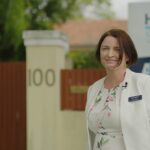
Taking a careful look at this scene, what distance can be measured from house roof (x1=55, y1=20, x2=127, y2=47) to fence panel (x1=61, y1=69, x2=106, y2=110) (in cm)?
2127

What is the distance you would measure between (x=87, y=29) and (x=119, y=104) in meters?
28.4

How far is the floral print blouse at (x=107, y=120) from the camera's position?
295 centimetres

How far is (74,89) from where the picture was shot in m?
7.11

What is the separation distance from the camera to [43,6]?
1862 cm

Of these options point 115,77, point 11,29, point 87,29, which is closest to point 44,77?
point 115,77

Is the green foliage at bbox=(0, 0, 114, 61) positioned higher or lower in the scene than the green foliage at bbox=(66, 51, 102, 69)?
higher

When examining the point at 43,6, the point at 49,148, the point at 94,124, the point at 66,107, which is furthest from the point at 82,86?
the point at 43,6

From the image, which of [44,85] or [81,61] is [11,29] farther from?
[44,85]

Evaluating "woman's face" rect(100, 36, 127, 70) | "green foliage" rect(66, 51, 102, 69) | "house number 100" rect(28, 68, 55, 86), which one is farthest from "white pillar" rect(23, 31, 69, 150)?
"green foliage" rect(66, 51, 102, 69)

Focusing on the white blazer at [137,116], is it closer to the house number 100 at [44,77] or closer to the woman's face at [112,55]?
the woman's face at [112,55]

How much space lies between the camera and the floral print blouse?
116 inches

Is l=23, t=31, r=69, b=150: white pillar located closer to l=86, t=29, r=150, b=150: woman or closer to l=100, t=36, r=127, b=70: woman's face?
l=86, t=29, r=150, b=150: woman

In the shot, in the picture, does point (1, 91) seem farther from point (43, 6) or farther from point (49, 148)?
point (43, 6)

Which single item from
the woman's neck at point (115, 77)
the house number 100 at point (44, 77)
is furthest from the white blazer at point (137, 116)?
the house number 100 at point (44, 77)
